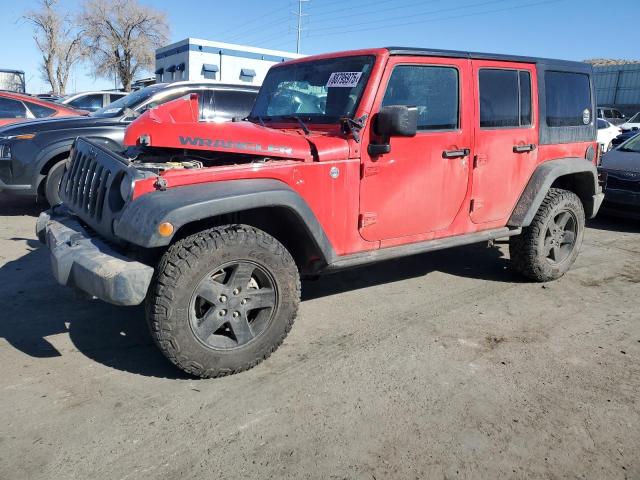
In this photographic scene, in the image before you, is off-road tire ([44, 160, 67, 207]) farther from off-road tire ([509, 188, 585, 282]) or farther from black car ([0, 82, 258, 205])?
off-road tire ([509, 188, 585, 282])

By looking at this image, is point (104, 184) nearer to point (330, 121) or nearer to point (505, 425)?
point (330, 121)

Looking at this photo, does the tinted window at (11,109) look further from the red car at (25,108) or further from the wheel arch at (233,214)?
the wheel arch at (233,214)

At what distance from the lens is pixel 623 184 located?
748 cm

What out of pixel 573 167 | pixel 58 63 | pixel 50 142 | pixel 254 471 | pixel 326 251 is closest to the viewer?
pixel 254 471

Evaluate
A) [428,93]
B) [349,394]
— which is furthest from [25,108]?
[349,394]

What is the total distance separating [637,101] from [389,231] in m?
30.6

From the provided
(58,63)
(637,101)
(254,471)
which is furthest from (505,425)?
(58,63)

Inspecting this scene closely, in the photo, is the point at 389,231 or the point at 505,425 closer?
the point at 505,425

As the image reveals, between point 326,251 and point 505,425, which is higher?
point 326,251

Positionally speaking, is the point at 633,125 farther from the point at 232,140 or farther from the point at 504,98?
the point at 232,140

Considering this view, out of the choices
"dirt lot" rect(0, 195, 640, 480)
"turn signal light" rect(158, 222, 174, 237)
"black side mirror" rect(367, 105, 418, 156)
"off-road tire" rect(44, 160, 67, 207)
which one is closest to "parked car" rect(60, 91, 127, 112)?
"off-road tire" rect(44, 160, 67, 207)

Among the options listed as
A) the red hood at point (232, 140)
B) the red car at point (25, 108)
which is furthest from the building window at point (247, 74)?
the red hood at point (232, 140)

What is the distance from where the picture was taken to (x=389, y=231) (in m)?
3.70

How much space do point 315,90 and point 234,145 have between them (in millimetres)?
1009
